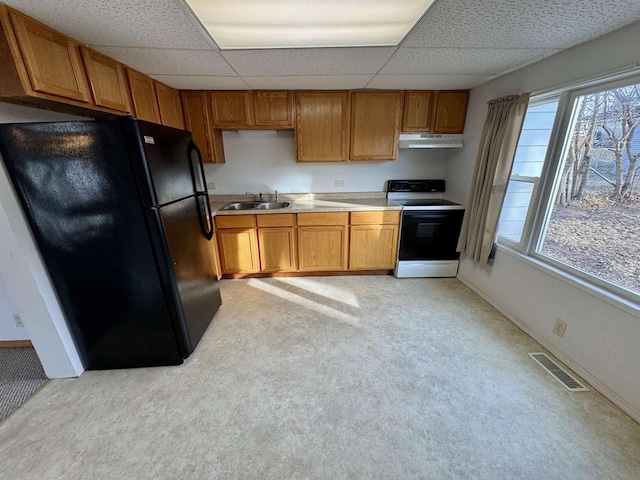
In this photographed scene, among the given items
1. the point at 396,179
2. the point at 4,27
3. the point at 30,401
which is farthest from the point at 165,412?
the point at 396,179

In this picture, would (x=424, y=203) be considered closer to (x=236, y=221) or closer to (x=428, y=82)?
(x=428, y=82)

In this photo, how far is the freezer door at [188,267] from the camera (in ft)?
5.67

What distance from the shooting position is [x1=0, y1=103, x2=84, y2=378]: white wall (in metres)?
1.52

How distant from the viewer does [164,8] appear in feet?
4.16

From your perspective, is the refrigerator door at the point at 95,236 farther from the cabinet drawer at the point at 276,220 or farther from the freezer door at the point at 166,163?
the cabinet drawer at the point at 276,220

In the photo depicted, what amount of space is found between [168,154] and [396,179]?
2725mm

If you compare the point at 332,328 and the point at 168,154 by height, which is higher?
the point at 168,154

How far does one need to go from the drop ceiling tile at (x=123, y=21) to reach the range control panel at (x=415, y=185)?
2.53 metres

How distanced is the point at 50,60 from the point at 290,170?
2271 mm

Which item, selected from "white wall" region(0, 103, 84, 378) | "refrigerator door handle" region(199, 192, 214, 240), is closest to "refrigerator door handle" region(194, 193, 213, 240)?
"refrigerator door handle" region(199, 192, 214, 240)

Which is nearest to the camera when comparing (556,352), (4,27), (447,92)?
(4,27)

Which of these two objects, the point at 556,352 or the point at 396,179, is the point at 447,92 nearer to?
the point at 396,179

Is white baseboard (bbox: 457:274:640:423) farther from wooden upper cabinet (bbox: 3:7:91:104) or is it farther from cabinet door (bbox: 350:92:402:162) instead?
wooden upper cabinet (bbox: 3:7:91:104)

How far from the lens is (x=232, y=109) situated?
2.90 metres
